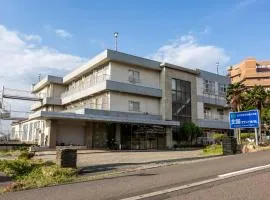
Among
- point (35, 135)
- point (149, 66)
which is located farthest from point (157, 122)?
point (35, 135)

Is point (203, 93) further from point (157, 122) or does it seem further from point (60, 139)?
point (60, 139)

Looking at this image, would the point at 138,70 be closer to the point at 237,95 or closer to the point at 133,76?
the point at 133,76

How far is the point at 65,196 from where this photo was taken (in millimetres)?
8117

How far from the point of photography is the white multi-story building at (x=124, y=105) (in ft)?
118

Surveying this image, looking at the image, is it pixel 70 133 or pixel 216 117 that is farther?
pixel 216 117

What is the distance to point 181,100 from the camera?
4281 cm

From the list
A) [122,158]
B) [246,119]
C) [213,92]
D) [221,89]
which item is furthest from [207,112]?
[122,158]

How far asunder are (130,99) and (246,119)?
15072mm

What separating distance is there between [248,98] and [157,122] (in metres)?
11.2

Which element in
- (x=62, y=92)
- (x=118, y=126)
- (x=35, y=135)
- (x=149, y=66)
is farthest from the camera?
(x=62, y=92)

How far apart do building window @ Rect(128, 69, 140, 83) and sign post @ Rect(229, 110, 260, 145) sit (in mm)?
14353

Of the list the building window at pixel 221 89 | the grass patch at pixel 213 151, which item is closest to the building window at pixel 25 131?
the building window at pixel 221 89

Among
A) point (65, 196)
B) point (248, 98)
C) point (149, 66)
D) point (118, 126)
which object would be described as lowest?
point (65, 196)

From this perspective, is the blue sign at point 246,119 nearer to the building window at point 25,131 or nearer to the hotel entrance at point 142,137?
the hotel entrance at point 142,137
